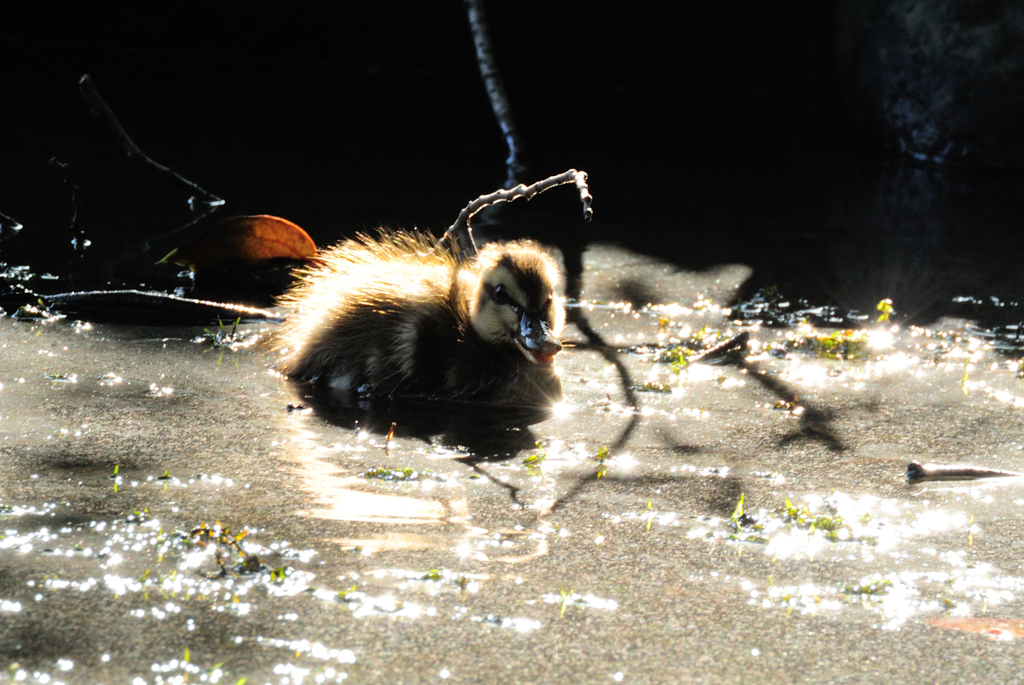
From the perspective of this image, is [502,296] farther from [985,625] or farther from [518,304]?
[985,625]

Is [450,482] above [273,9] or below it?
below

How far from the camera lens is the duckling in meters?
4.03

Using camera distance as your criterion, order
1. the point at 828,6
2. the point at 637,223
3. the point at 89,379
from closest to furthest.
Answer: the point at 89,379 → the point at 637,223 → the point at 828,6

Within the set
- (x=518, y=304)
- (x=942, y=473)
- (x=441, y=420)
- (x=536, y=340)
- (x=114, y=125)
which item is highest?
(x=114, y=125)

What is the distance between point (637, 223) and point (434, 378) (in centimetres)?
414

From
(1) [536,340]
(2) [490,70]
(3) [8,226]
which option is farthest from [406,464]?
(2) [490,70]

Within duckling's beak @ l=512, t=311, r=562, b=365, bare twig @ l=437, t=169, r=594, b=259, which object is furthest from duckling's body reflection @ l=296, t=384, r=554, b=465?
bare twig @ l=437, t=169, r=594, b=259

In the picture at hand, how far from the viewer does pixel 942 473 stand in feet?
11.2

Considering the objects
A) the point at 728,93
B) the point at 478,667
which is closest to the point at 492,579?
the point at 478,667

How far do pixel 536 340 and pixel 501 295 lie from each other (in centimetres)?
24

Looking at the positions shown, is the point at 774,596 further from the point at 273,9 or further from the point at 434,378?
the point at 273,9

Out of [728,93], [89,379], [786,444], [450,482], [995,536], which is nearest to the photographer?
[995,536]

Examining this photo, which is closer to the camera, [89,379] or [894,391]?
[89,379]

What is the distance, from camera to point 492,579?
2.56m
